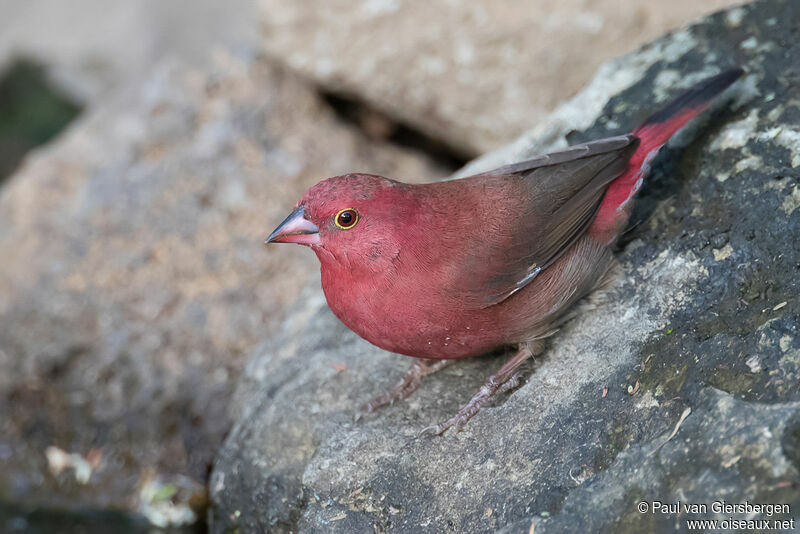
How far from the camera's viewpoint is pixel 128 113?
17.1 ft

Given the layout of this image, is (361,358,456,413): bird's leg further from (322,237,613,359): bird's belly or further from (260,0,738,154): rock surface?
(260,0,738,154): rock surface

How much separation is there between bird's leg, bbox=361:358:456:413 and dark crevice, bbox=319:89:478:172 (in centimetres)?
233

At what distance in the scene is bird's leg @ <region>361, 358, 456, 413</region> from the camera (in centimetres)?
319

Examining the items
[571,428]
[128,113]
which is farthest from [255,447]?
[128,113]

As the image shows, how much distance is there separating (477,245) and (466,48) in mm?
2237

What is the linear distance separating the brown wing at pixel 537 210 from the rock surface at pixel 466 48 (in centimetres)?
167

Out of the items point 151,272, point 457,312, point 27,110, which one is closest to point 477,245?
point 457,312

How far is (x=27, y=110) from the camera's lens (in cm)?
740

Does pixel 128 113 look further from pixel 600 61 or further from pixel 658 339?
pixel 658 339

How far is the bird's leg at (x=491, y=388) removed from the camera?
2.92m

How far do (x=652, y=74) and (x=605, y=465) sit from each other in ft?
6.92

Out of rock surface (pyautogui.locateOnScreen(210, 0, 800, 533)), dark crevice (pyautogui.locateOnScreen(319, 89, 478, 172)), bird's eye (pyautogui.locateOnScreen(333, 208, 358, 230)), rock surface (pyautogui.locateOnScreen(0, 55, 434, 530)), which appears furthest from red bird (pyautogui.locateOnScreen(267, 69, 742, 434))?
dark crevice (pyautogui.locateOnScreen(319, 89, 478, 172))

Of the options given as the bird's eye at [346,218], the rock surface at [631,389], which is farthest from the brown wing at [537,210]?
the bird's eye at [346,218]

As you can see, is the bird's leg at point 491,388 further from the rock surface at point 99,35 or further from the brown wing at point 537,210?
the rock surface at point 99,35
